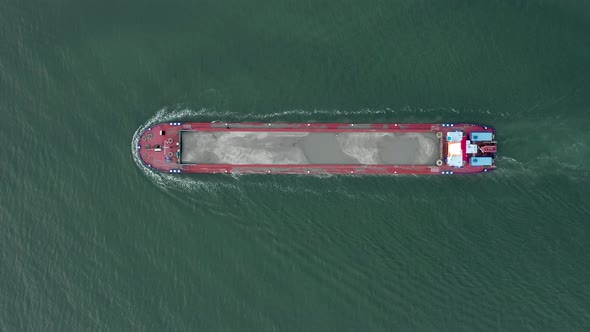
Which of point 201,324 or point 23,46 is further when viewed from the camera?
point 23,46

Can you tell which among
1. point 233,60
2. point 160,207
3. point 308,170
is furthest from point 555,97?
point 160,207

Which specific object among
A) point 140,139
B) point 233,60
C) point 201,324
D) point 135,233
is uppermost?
point 233,60

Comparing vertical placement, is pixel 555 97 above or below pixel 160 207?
above

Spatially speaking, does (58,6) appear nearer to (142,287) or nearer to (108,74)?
(108,74)

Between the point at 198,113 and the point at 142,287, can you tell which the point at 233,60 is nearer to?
the point at 198,113

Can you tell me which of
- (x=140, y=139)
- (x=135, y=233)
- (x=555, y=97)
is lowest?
(x=135, y=233)

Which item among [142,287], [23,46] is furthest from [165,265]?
[23,46]
